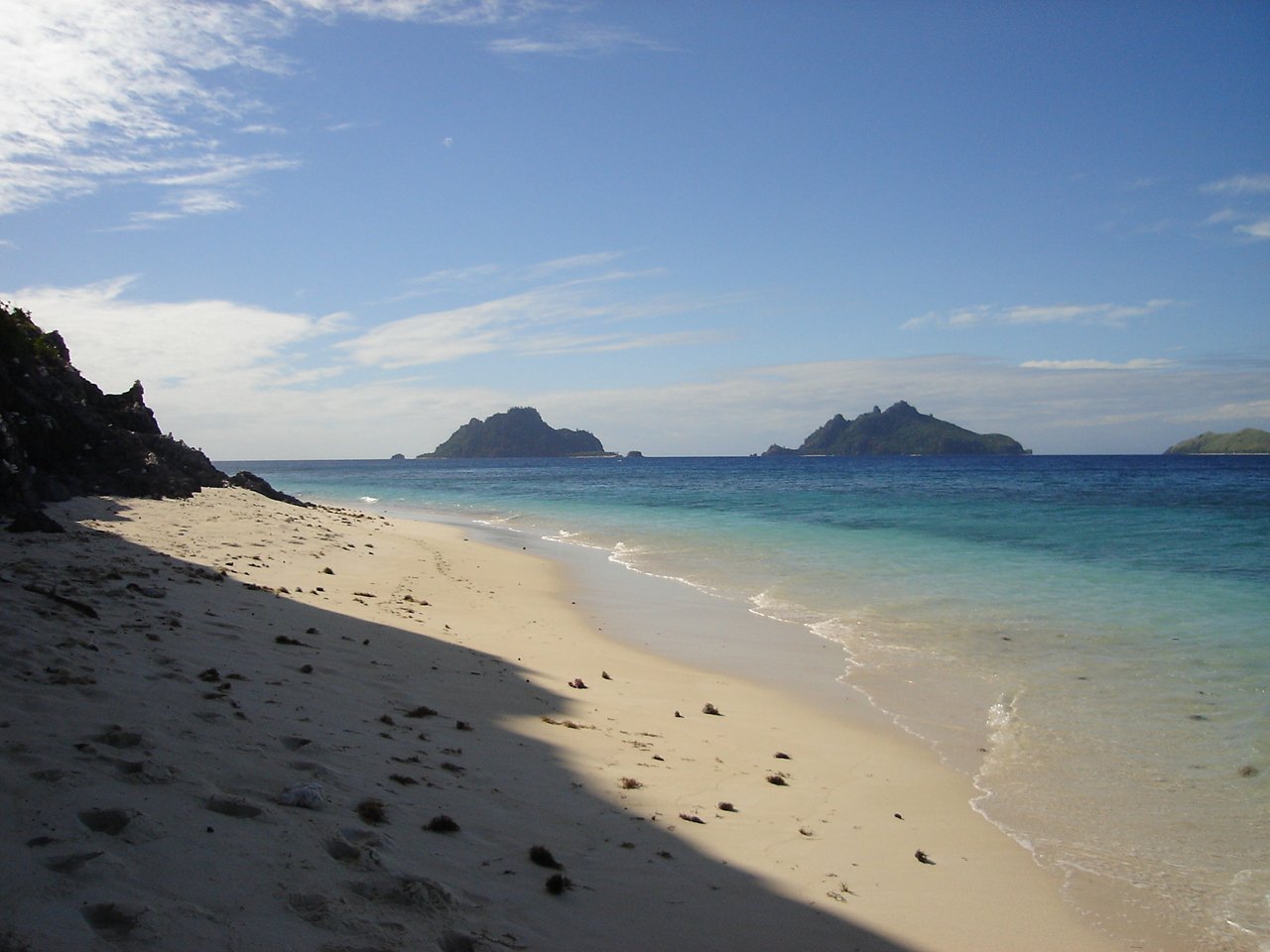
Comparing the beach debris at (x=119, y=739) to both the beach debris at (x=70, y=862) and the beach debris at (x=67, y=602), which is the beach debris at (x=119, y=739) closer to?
the beach debris at (x=70, y=862)

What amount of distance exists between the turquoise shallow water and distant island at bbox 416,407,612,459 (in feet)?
488

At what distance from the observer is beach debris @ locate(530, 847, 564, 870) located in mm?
3525

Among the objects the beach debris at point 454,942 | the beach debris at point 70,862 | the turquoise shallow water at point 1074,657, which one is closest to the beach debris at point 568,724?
the turquoise shallow water at point 1074,657

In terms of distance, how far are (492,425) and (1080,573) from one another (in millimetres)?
167033

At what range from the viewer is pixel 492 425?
177000 mm

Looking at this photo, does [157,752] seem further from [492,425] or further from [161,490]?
[492,425]

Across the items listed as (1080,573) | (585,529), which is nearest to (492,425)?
(585,529)

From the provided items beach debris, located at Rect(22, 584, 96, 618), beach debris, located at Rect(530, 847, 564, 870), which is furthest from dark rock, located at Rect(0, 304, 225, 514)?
beach debris, located at Rect(530, 847, 564, 870)

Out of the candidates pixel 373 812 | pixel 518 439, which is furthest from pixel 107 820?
pixel 518 439

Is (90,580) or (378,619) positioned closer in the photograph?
(90,580)

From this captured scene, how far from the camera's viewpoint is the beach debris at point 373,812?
3.46m

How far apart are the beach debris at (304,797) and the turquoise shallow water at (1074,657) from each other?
3948 millimetres

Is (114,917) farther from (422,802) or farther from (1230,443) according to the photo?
(1230,443)

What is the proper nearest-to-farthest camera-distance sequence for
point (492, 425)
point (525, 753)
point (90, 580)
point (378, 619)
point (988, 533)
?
point (525, 753), point (90, 580), point (378, 619), point (988, 533), point (492, 425)
